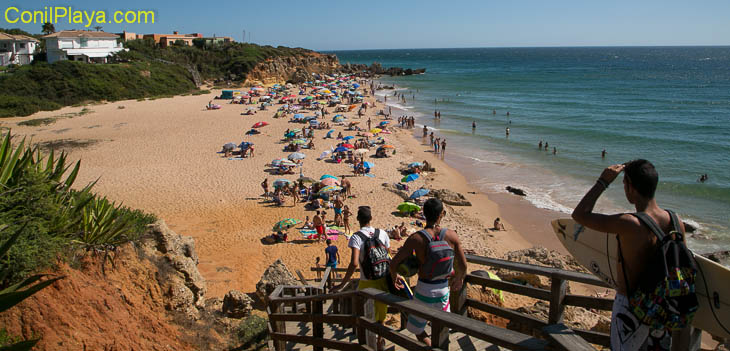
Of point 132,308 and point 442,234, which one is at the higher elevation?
point 442,234

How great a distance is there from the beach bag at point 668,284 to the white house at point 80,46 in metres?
59.1

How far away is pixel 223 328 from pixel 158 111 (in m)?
35.5

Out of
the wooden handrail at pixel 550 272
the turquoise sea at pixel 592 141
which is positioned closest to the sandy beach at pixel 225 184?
the turquoise sea at pixel 592 141

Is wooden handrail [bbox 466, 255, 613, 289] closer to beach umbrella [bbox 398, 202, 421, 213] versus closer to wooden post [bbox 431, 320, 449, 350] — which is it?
wooden post [bbox 431, 320, 449, 350]

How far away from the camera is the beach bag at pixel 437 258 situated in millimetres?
3289

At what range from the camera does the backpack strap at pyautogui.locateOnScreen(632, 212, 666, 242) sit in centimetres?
209

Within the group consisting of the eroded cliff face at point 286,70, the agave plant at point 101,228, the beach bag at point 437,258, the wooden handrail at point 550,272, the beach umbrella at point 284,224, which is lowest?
the beach umbrella at point 284,224

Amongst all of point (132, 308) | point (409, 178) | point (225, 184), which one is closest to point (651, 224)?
point (132, 308)

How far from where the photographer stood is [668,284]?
6.75 feet

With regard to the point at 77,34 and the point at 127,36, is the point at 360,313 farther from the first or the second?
the point at 127,36

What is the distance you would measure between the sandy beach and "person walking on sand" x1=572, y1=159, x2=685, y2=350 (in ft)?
27.3

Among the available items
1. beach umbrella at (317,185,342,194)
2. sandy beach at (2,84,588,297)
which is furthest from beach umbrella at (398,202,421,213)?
beach umbrella at (317,185,342,194)

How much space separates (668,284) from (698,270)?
19cm

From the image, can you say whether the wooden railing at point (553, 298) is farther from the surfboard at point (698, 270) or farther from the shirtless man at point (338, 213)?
the shirtless man at point (338, 213)
